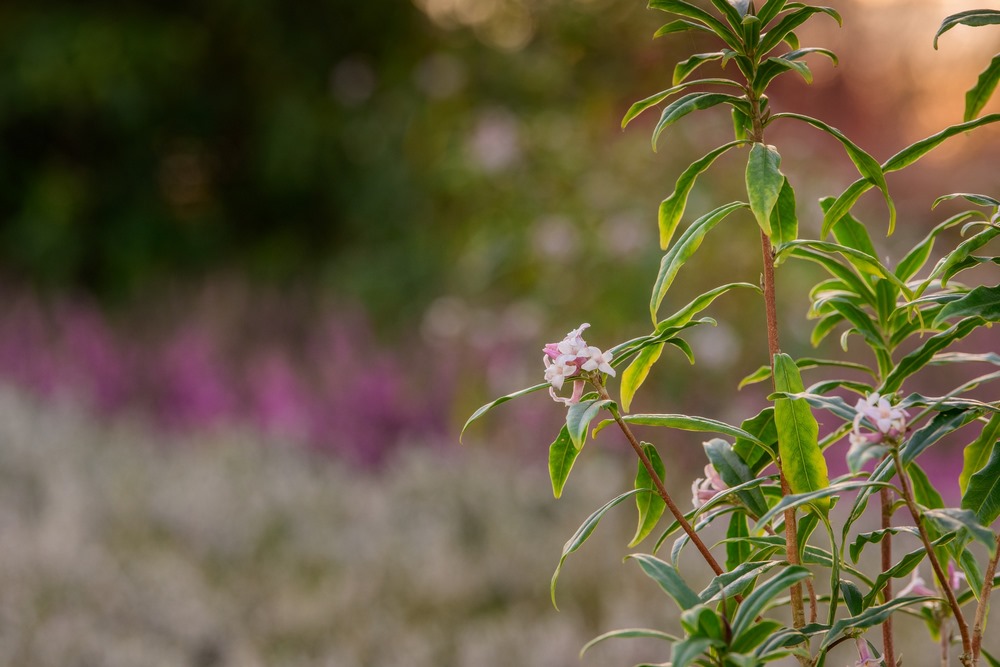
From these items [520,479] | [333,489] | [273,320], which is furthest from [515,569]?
[273,320]

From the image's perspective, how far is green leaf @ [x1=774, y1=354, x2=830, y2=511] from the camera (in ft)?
3.40

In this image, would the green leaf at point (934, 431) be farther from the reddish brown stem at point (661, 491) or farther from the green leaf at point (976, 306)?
the reddish brown stem at point (661, 491)

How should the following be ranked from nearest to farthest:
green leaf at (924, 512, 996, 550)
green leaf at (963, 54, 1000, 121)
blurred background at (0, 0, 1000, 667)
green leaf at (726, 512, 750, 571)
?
green leaf at (924, 512, 996, 550)
green leaf at (963, 54, 1000, 121)
green leaf at (726, 512, 750, 571)
blurred background at (0, 0, 1000, 667)

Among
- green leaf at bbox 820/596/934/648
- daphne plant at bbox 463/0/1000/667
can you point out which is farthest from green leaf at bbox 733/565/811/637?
green leaf at bbox 820/596/934/648

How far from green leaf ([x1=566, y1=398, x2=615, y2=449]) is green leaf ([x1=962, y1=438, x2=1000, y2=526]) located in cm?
39

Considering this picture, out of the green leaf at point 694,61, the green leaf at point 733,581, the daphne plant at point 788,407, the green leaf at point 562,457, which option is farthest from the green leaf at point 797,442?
the green leaf at point 694,61

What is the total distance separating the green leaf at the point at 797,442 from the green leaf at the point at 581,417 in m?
0.18

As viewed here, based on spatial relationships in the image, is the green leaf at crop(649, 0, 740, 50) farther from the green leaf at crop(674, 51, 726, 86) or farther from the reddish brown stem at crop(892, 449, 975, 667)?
the reddish brown stem at crop(892, 449, 975, 667)

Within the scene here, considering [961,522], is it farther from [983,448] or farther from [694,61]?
[694,61]

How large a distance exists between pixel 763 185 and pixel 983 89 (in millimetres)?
318

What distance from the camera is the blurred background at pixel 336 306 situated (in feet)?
9.09

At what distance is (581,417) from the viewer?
98cm

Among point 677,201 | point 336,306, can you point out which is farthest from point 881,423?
point 336,306

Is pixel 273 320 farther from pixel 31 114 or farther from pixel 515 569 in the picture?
pixel 515 569
